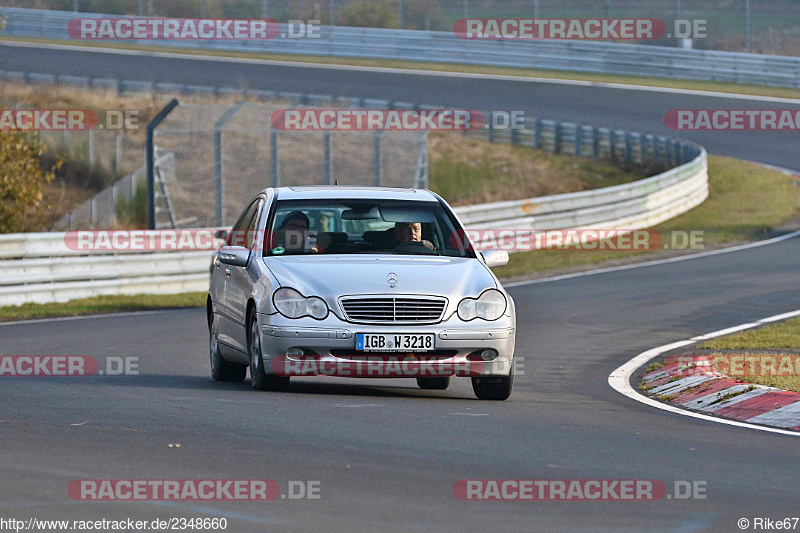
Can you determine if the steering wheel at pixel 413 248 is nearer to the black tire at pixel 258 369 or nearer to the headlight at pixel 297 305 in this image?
the headlight at pixel 297 305

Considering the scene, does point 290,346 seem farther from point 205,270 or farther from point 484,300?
point 205,270

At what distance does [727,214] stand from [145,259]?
14.5 metres

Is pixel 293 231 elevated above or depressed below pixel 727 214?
above

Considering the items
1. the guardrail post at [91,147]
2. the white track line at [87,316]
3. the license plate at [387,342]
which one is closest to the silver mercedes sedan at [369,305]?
the license plate at [387,342]

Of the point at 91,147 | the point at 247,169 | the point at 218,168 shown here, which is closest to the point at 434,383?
the point at 218,168

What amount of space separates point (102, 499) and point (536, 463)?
91.4 inches

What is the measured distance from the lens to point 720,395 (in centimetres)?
1037

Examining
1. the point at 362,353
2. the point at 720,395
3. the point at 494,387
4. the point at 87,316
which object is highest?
the point at 362,353

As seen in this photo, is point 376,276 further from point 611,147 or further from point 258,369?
point 611,147

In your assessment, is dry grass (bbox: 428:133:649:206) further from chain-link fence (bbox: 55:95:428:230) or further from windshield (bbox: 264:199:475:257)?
Answer: windshield (bbox: 264:199:475:257)

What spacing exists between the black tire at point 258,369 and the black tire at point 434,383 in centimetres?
158

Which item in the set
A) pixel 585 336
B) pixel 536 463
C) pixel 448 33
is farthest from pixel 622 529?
pixel 448 33

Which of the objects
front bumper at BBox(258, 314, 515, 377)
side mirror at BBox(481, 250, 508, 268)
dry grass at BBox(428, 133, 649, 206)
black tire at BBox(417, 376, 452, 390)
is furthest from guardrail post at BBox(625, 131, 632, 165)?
front bumper at BBox(258, 314, 515, 377)

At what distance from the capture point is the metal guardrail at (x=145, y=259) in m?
19.9
